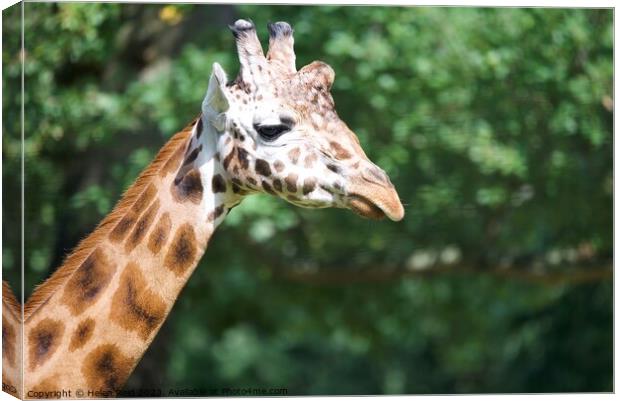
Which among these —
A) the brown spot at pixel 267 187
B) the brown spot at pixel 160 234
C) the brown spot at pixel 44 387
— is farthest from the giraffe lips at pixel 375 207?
the brown spot at pixel 44 387

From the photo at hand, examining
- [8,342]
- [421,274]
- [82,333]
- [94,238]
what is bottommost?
[421,274]

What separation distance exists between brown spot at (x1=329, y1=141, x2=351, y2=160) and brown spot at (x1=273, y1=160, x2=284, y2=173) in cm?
19

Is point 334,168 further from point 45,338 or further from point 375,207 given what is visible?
point 45,338

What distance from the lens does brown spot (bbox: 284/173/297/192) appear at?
4.40m

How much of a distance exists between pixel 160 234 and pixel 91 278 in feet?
0.98

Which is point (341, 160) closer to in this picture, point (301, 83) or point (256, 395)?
point (301, 83)

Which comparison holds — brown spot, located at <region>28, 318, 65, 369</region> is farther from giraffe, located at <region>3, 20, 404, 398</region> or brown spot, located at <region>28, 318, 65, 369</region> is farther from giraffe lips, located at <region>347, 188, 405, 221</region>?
giraffe lips, located at <region>347, 188, 405, 221</region>

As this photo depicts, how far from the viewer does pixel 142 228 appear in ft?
14.8

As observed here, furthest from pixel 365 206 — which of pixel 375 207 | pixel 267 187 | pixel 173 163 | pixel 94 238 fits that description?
pixel 94 238

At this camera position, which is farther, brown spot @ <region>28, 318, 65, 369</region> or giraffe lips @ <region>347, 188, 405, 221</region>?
brown spot @ <region>28, 318, 65, 369</region>

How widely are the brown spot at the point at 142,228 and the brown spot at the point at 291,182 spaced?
0.49 metres

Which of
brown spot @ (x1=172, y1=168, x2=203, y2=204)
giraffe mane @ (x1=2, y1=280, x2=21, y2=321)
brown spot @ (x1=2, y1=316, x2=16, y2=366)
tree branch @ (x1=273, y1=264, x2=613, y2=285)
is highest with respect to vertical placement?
brown spot @ (x1=172, y1=168, x2=203, y2=204)

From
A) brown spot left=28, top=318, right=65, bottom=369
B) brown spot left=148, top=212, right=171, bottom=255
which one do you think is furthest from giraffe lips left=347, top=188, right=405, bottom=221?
brown spot left=28, top=318, right=65, bottom=369

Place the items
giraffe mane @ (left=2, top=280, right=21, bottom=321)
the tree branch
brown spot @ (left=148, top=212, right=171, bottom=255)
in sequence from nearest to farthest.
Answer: brown spot @ (left=148, top=212, right=171, bottom=255) < giraffe mane @ (left=2, top=280, right=21, bottom=321) < the tree branch
